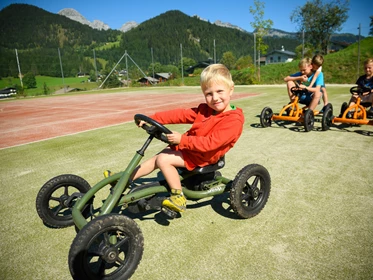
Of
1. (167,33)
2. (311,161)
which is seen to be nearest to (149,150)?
(311,161)

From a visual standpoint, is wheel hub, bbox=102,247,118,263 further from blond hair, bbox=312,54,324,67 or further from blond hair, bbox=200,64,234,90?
blond hair, bbox=312,54,324,67

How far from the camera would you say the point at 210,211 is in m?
2.70

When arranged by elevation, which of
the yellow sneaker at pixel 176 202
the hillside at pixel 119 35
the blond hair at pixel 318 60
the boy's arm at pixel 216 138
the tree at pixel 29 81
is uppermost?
the hillside at pixel 119 35

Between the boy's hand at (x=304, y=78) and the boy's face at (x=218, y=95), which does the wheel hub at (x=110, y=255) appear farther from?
the boy's hand at (x=304, y=78)

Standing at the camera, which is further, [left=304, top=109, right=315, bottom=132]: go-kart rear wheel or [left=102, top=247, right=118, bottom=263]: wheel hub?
[left=304, top=109, right=315, bottom=132]: go-kart rear wheel

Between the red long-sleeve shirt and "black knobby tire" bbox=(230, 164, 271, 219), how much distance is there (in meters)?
Result: 0.29

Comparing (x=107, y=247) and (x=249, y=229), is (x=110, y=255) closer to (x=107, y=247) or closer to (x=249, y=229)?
(x=107, y=247)

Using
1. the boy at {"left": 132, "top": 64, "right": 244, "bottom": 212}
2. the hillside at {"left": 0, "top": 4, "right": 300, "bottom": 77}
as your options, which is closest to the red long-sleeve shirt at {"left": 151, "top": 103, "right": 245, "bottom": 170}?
the boy at {"left": 132, "top": 64, "right": 244, "bottom": 212}

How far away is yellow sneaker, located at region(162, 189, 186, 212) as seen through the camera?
221cm

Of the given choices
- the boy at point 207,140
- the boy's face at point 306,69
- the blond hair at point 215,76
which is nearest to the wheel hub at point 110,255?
the boy at point 207,140

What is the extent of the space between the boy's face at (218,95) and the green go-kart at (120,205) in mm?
540

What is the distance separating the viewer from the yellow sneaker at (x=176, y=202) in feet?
7.26

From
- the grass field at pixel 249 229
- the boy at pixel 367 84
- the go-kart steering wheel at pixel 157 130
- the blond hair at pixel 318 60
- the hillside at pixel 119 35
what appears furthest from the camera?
the hillside at pixel 119 35

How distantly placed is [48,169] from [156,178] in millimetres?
1770
